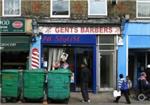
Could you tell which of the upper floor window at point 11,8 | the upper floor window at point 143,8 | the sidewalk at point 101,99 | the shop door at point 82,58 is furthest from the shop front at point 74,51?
the upper floor window at point 143,8

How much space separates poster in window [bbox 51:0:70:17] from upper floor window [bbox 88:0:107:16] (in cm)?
115

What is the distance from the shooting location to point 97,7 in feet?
95.6

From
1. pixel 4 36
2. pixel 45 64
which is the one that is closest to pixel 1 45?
pixel 4 36

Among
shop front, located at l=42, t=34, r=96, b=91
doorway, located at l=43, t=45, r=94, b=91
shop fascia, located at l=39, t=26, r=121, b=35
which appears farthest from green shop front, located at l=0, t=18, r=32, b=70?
doorway, located at l=43, t=45, r=94, b=91

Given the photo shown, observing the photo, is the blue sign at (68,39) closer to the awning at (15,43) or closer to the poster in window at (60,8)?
the awning at (15,43)

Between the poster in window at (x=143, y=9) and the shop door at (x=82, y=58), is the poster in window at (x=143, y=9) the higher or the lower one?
the higher one

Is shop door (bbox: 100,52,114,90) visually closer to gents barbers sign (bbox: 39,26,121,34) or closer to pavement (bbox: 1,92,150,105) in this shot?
pavement (bbox: 1,92,150,105)

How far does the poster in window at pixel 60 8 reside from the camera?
2908 centimetres

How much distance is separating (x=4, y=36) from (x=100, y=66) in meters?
5.18

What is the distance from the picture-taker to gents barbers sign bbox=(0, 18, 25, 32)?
28.5 m

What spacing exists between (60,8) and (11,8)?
257 centimetres

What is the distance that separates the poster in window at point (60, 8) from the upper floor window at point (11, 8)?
5.83 ft

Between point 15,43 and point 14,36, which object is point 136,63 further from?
point 14,36

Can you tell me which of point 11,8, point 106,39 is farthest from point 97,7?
point 11,8
